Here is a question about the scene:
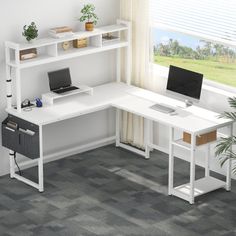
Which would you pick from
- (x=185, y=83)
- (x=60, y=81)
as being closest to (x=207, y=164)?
(x=185, y=83)

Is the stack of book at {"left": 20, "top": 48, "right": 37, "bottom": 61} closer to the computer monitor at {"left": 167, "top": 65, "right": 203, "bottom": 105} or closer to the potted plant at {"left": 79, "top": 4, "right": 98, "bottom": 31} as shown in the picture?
the potted plant at {"left": 79, "top": 4, "right": 98, "bottom": 31}

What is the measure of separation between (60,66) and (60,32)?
1.68 feet

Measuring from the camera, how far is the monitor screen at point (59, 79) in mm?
7749

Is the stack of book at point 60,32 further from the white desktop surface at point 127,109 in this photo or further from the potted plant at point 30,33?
the white desktop surface at point 127,109

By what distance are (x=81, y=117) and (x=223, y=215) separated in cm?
223

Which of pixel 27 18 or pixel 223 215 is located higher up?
pixel 27 18

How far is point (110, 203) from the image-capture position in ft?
23.4

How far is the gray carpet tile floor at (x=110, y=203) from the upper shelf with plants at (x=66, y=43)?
1.25 metres

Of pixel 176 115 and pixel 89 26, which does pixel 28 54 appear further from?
pixel 176 115

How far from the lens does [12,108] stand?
752 centimetres

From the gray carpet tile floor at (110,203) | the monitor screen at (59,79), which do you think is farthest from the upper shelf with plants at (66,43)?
the gray carpet tile floor at (110,203)

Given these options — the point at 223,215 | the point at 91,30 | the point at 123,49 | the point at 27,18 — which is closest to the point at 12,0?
the point at 27,18

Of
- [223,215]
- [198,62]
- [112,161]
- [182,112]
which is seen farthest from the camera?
[198,62]

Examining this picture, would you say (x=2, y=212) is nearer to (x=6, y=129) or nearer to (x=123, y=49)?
(x=6, y=129)
